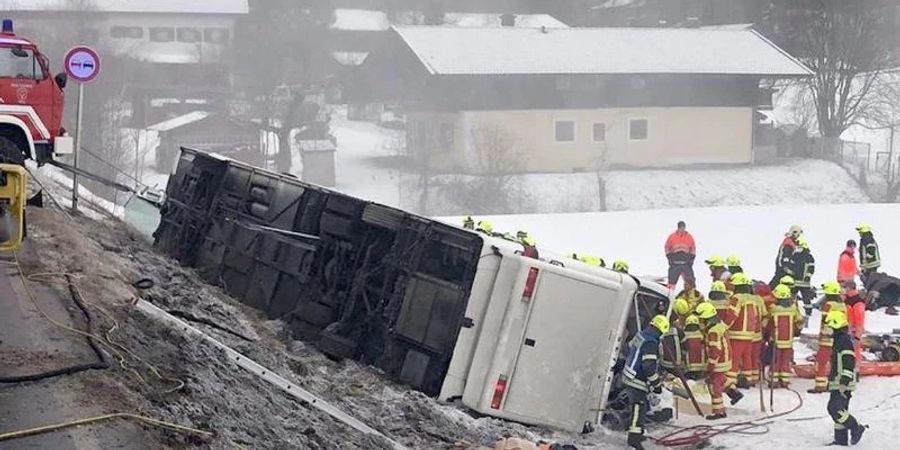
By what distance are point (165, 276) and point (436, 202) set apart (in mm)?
28986

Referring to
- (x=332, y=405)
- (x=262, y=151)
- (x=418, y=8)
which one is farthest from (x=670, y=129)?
(x=332, y=405)

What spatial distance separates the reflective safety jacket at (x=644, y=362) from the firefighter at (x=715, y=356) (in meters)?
1.20

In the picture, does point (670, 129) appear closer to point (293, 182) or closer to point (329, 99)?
point (329, 99)

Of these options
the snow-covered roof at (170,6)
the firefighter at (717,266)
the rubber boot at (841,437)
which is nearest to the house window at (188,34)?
the snow-covered roof at (170,6)

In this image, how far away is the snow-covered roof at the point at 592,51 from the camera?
43781 millimetres

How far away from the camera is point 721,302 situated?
432 inches

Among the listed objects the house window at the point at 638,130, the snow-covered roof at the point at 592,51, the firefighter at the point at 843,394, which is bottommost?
the firefighter at the point at 843,394

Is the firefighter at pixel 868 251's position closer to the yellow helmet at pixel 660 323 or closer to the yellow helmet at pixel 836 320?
the yellow helmet at pixel 836 320

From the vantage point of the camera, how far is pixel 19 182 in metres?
6.91

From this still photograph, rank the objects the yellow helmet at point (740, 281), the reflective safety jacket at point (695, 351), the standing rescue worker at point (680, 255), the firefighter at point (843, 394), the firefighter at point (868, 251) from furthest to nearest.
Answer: the standing rescue worker at point (680, 255) → the firefighter at point (868, 251) → the yellow helmet at point (740, 281) → the reflective safety jacket at point (695, 351) → the firefighter at point (843, 394)

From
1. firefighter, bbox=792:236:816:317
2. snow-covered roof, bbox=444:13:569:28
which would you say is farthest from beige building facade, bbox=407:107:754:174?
firefighter, bbox=792:236:816:317

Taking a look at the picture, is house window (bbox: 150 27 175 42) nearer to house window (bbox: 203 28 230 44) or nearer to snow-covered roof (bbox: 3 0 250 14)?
snow-covered roof (bbox: 3 0 250 14)

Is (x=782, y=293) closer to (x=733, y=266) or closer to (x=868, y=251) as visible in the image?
(x=733, y=266)

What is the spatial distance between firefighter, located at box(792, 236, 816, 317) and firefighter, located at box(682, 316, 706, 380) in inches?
178
